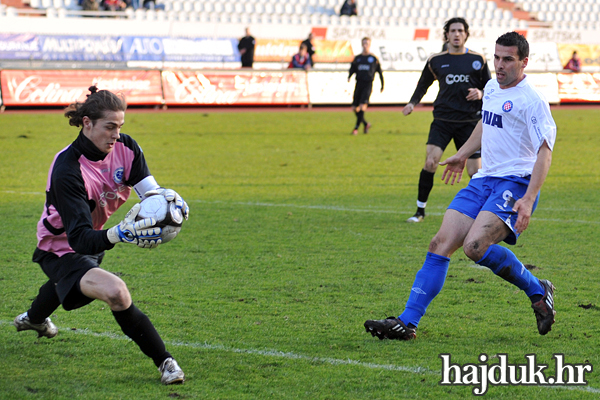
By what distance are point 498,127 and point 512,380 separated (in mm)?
1615

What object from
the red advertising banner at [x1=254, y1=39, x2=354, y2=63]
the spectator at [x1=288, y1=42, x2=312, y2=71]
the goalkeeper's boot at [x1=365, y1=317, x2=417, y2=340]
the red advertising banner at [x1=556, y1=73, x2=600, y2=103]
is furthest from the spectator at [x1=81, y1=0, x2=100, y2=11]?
the goalkeeper's boot at [x1=365, y1=317, x2=417, y2=340]

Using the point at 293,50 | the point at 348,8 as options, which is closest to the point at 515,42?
the point at 293,50

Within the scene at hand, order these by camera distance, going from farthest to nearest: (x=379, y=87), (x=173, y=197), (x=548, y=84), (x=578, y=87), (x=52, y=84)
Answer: (x=578, y=87)
(x=548, y=84)
(x=379, y=87)
(x=52, y=84)
(x=173, y=197)

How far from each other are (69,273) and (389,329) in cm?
183

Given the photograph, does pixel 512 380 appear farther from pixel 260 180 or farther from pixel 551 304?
pixel 260 180

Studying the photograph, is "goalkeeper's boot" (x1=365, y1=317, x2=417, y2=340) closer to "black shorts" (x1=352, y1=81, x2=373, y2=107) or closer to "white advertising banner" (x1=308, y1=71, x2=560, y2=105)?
"black shorts" (x1=352, y1=81, x2=373, y2=107)

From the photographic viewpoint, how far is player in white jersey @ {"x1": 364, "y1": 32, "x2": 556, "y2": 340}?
14.0 feet

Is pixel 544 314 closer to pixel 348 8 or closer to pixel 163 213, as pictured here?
pixel 163 213

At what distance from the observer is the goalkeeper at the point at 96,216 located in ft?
11.0

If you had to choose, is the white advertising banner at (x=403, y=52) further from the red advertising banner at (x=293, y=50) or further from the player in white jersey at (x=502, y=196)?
the player in white jersey at (x=502, y=196)

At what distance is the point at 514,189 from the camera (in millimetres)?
4402

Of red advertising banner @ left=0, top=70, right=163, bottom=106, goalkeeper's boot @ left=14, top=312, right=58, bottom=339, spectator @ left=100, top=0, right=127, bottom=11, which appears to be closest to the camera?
goalkeeper's boot @ left=14, top=312, right=58, bottom=339

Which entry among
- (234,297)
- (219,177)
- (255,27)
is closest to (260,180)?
(219,177)

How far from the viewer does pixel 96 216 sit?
387 centimetres
